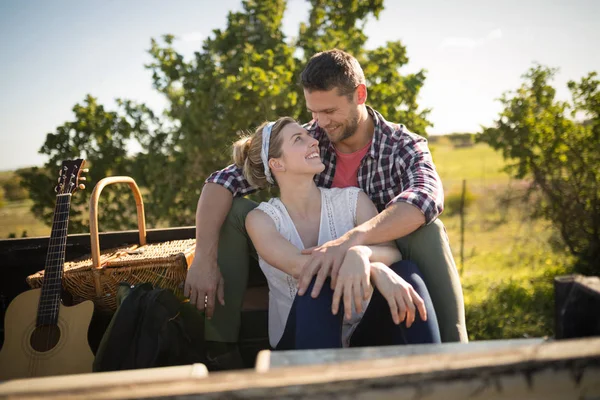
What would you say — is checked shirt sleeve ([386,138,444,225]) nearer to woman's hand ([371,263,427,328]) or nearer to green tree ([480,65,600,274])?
woman's hand ([371,263,427,328])

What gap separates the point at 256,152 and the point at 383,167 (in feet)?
2.55

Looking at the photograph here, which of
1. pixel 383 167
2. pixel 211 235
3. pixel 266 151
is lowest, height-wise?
pixel 211 235

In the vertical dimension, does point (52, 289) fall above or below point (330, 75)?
below

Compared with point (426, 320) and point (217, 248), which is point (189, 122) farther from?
point (426, 320)

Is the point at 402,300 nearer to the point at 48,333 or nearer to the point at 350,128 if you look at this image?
the point at 350,128

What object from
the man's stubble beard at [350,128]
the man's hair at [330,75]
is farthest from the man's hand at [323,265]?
the man's hair at [330,75]

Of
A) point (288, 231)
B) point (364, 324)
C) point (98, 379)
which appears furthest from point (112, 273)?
point (98, 379)

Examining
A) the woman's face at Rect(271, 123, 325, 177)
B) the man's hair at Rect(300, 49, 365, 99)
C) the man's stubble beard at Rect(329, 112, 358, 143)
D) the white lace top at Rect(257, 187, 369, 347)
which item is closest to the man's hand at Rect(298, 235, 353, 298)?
the white lace top at Rect(257, 187, 369, 347)

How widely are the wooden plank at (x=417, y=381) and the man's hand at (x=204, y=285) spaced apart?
1.42 m

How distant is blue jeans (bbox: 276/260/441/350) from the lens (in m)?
1.78

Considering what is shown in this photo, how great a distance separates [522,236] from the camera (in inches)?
253

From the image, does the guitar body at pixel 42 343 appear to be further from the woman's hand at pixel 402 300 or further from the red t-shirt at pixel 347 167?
the red t-shirt at pixel 347 167

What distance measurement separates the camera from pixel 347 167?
9.98ft

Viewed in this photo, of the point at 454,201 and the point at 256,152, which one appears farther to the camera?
the point at 454,201
